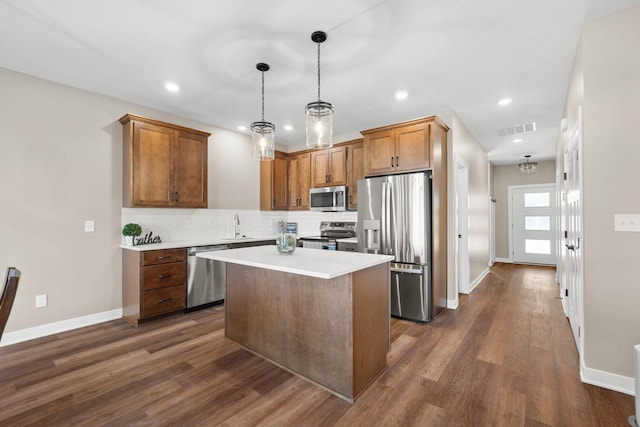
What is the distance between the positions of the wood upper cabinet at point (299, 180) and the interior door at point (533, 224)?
573 cm

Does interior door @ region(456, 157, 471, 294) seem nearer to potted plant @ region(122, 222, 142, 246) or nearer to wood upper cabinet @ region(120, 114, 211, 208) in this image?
wood upper cabinet @ region(120, 114, 211, 208)

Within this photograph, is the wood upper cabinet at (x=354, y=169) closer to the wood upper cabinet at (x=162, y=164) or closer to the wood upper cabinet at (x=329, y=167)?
the wood upper cabinet at (x=329, y=167)

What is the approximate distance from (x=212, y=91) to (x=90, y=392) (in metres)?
2.99

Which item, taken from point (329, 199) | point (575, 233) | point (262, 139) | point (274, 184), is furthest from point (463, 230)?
point (262, 139)

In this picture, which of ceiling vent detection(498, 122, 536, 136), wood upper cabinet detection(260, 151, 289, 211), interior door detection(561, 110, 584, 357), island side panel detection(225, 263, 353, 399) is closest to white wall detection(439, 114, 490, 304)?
ceiling vent detection(498, 122, 536, 136)

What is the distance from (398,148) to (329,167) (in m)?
1.48

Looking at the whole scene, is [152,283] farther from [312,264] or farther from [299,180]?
[299,180]

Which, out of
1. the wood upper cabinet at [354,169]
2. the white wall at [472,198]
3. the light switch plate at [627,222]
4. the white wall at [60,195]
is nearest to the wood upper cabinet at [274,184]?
the wood upper cabinet at [354,169]

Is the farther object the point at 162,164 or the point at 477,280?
the point at 477,280

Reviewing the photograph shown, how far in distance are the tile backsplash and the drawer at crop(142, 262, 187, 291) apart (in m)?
0.61

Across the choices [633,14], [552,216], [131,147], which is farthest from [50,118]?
[552,216]

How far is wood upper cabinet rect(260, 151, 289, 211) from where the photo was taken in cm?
534

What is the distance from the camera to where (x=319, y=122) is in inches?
91.1

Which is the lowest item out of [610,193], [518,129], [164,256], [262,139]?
[164,256]
